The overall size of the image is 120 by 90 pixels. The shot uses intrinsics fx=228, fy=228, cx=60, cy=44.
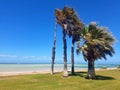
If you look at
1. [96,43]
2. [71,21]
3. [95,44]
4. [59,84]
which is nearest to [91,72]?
[95,44]

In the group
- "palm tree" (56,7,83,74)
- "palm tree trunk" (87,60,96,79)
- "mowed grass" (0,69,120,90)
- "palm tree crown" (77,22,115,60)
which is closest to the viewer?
"mowed grass" (0,69,120,90)

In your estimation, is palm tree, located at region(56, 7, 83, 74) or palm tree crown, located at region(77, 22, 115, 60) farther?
palm tree, located at region(56, 7, 83, 74)

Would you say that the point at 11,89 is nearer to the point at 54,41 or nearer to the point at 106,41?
the point at 106,41

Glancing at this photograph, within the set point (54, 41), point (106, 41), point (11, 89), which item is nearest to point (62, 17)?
point (54, 41)

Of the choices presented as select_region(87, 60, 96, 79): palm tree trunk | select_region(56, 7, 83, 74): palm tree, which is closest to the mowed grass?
select_region(87, 60, 96, 79): palm tree trunk

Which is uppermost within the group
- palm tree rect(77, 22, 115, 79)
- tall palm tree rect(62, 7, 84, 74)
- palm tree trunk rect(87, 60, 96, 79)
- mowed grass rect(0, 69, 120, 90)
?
tall palm tree rect(62, 7, 84, 74)

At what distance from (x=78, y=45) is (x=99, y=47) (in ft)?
9.56

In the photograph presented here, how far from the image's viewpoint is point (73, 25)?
37.9m

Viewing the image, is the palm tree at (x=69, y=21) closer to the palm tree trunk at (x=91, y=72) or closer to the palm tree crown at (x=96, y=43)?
the palm tree crown at (x=96, y=43)

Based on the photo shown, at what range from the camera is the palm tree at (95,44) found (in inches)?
1228

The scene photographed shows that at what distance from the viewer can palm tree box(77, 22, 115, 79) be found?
102ft

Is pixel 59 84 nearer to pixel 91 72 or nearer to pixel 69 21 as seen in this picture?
pixel 91 72

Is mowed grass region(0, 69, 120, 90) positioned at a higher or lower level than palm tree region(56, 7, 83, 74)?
lower

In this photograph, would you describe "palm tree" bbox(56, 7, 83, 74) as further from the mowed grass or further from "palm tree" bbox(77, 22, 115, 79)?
the mowed grass
